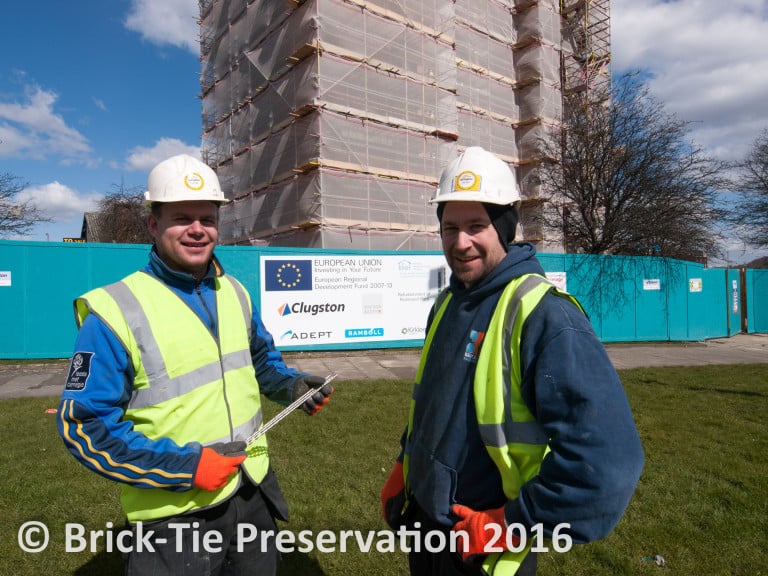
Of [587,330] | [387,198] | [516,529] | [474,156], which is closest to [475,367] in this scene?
[587,330]

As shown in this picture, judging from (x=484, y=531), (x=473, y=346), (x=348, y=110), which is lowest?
(x=484, y=531)

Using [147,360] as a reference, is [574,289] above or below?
below

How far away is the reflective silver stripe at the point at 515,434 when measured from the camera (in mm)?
1562

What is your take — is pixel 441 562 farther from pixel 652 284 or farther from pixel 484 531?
pixel 652 284

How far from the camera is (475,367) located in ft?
5.62

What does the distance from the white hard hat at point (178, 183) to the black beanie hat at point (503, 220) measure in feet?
3.72

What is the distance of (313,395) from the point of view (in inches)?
96.6

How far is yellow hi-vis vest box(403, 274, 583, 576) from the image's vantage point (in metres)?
1.57

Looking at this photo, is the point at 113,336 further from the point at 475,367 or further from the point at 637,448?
the point at 637,448

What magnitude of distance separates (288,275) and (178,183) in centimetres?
981

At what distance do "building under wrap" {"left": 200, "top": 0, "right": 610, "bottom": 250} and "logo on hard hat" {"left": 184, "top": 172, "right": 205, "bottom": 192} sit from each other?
1489 centimetres

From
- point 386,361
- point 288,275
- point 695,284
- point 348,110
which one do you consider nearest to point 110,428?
point 386,361

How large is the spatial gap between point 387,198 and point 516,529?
17594 mm

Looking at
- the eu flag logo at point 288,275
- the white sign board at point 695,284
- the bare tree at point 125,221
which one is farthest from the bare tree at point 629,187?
the bare tree at point 125,221
